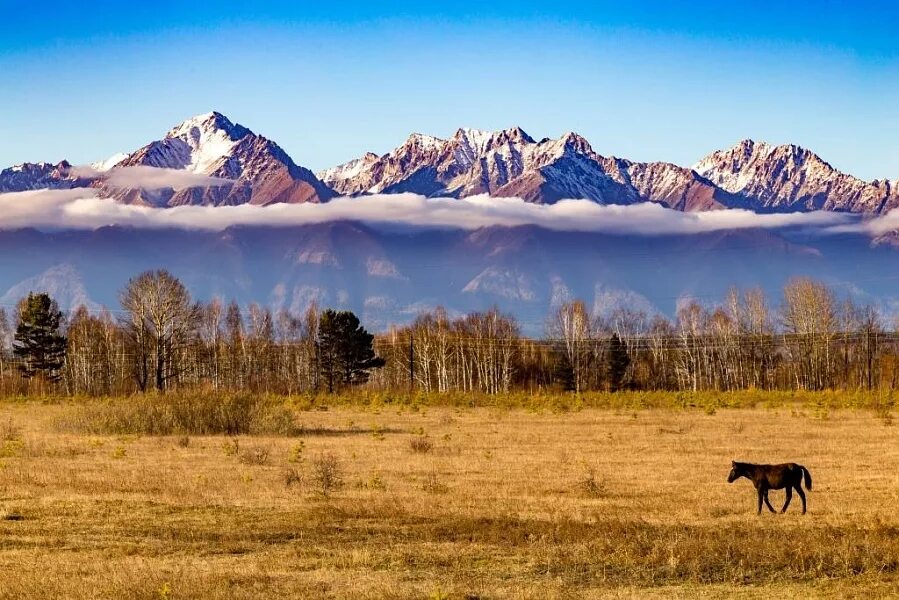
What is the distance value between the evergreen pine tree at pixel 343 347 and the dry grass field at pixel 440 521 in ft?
266

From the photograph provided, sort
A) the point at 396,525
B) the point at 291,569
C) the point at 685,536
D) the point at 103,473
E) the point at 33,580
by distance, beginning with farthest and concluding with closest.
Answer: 1. the point at 103,473
2. the point at 396,525
3. the point at 685,536
4. the point at 291,569
5. the point at 33,580

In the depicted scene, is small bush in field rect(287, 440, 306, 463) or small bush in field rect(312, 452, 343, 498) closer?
small bush in field rect(312, 452, 343, 498)

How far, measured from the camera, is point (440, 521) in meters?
22.7

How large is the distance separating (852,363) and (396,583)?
433 feet

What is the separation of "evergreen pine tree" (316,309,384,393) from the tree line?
158 mm

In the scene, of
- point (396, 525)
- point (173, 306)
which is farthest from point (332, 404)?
point (396, 525)

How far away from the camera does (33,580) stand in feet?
56.2

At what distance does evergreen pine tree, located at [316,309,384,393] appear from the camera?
124 m

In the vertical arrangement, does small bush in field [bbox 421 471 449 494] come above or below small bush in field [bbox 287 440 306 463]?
below

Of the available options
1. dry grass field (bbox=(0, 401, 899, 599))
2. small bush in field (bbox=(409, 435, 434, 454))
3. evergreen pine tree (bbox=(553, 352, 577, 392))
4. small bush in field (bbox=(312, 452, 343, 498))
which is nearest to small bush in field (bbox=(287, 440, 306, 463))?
dry grass field (bbox=(0, 401, 899, 599))

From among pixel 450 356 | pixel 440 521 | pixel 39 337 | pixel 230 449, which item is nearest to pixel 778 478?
pixel 440 521

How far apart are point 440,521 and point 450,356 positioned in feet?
411

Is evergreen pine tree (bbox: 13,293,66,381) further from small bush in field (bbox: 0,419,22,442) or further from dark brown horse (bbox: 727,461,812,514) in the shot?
dark brown horse (bbox: 727,461,812,514)

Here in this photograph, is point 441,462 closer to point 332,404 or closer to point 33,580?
point 33,580
